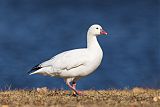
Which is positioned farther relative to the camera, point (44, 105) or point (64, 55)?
point (64, 55)

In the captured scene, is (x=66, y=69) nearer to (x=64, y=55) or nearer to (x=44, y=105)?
(x=64, y=55)

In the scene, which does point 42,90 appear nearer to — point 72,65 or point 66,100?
point 72,65

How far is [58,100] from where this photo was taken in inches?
381

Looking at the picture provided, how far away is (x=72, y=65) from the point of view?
11.1 m

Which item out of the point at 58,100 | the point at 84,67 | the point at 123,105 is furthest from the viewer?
the point at 84,67

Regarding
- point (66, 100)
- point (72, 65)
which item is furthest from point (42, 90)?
point (66, 100)

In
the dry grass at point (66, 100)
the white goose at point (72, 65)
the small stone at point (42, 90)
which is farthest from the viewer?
the small stone at point (42, 90)

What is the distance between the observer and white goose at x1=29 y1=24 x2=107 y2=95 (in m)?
11.1

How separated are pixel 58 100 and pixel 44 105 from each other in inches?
23.9

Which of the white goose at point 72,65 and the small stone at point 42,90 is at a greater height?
the white goose at point 72,65

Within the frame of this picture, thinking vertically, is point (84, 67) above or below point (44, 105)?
above

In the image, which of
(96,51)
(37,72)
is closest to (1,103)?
(37,72)

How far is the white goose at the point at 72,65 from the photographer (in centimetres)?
1107

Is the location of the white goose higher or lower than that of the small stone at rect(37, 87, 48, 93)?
higher
